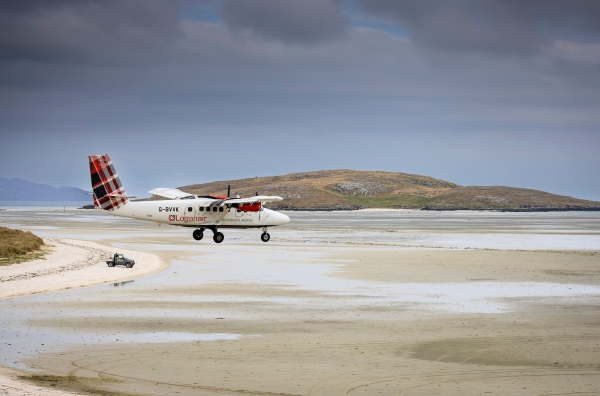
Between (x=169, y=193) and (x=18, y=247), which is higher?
(x=169, y=193)

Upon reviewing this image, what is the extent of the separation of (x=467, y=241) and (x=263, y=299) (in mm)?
34100

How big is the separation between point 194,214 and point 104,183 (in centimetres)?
608

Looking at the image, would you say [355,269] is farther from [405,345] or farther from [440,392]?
[440,392]

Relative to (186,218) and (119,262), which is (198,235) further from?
(119,262)

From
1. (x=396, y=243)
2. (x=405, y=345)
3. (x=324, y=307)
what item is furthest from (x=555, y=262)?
(x=405, y=345)

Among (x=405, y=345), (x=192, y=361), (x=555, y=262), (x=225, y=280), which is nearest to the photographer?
(x=192, y=361)

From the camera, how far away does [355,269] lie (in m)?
33.9

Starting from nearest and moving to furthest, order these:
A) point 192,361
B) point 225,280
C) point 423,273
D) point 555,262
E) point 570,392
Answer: point 570,392, point 192,361, point 225,280, point 423,273, point 555,262

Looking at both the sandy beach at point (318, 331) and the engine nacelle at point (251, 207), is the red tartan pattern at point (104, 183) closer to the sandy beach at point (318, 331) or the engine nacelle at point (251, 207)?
the engine nacelle at point (251, 207)

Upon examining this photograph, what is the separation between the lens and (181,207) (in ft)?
149

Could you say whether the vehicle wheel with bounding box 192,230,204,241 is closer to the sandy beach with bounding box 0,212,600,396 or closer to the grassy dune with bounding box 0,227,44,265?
the grassy dune with bounding box 0,227,44,265

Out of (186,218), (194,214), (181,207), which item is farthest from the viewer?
(194,214)

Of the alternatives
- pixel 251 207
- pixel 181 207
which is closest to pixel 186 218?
pixel 181 207

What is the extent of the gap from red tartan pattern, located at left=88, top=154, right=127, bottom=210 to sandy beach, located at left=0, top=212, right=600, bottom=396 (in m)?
9.22
